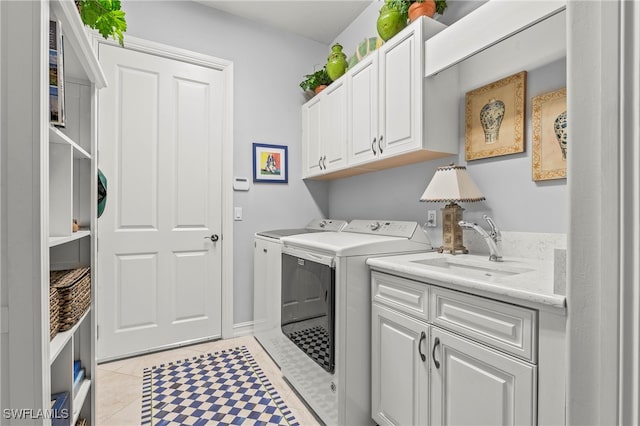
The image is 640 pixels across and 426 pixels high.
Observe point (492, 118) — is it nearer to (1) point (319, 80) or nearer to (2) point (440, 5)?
(2) point (440, 5)

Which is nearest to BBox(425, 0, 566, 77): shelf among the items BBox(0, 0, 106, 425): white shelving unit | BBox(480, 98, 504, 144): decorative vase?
BBox(480, 98, 504, 144): decorative vase

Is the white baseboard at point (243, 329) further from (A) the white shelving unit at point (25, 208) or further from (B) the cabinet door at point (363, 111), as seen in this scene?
(A) the white shelving unit at point (25, 208)

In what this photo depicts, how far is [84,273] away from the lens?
51.9 inches

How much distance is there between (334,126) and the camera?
253 centimetres

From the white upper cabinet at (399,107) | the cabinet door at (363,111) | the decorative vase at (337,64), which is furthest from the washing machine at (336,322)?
the decorative vase at (337,64)

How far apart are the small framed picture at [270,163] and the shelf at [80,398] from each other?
1866mm

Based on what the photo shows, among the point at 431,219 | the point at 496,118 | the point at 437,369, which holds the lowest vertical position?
the point at 437,369

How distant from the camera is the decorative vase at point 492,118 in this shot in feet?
5.49

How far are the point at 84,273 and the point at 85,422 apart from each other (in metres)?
0.71

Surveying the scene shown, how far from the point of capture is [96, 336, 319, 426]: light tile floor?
172 cm

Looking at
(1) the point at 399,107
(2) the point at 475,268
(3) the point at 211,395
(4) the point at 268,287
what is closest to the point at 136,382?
(3) the point at 211,395

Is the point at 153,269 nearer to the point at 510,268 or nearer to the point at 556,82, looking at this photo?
the point at 510,268

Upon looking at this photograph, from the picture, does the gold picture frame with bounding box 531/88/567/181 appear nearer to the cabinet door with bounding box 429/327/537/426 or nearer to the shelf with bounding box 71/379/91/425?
the cabinet door with bounding box 429/327/537/426

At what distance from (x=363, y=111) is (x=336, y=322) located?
141cm
